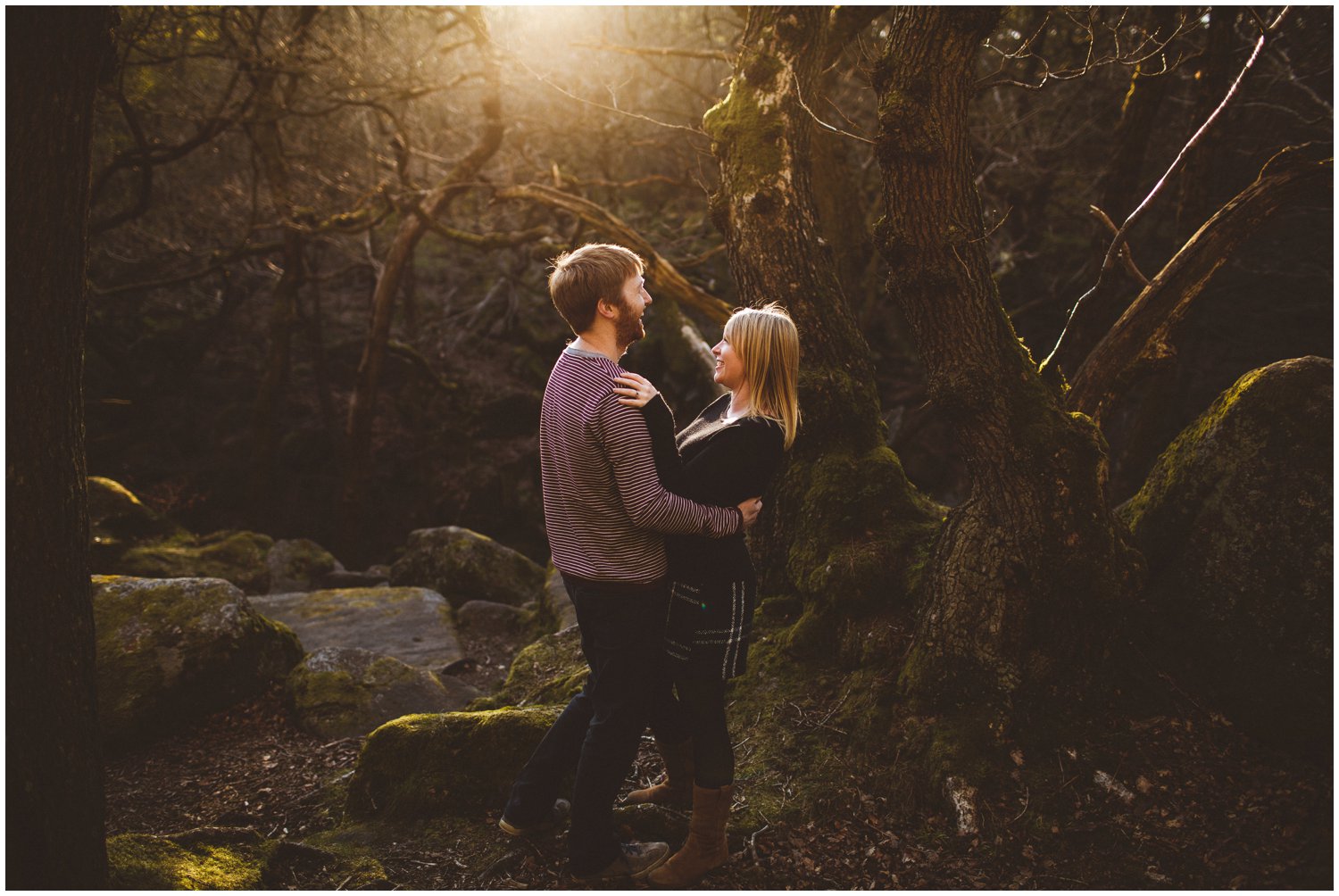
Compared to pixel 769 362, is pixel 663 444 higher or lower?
lower

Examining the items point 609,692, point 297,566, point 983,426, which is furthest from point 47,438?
point 297,566

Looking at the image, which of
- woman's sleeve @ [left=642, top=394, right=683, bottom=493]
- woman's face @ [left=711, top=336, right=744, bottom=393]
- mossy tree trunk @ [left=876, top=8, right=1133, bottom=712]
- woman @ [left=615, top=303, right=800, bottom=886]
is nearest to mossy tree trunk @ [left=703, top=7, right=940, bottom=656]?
mossy tree trunk @ [left=876, top=8, right=1133, bottom=712]

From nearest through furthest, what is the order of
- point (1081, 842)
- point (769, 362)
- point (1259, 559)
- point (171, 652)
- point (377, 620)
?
1. point (769, 362)
2. point (1081, 842)
3. point (1259, 559)
4. point (171, 652)
5. point (377, 620)

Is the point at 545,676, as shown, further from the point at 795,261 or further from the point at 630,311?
the point at 630,311

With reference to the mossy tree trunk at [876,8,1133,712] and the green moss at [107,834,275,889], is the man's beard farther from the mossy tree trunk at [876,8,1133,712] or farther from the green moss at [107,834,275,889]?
the green moss at [107,834,275,889]

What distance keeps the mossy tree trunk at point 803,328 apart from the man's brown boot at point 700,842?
150 centimetres

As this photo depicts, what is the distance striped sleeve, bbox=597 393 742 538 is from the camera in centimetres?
269

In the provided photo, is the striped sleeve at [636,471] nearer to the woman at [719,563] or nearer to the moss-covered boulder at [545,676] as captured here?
the woman at [719,563]

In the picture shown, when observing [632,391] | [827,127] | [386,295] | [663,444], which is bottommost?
[663,444]

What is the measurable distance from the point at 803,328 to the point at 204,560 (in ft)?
27.0

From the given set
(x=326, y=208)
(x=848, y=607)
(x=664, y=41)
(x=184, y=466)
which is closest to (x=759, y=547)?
(x=848, y=607)

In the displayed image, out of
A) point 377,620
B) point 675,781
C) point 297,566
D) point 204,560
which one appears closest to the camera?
point 675,781

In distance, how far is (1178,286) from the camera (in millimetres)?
4379

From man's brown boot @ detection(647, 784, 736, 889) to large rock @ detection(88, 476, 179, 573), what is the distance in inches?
340
